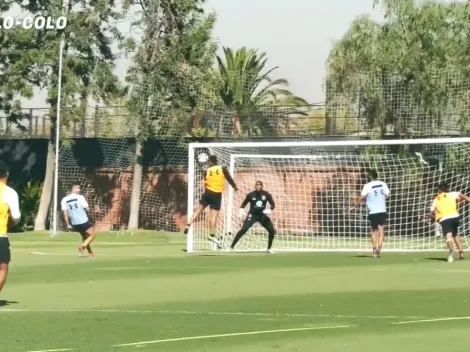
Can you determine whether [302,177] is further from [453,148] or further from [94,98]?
[94,98]

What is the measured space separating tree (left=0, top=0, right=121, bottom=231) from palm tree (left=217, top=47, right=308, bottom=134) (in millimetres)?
5229

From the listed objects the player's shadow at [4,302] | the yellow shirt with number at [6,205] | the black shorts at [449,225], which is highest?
the yellow shirt with number at [6,205]

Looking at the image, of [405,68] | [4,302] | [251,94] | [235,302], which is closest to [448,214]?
[235,302]

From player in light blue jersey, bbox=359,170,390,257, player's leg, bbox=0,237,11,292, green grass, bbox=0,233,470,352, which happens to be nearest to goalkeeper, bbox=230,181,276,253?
green grass, bbox=0,233,470,352

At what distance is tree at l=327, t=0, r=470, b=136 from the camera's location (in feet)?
125

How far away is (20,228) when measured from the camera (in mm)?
44719

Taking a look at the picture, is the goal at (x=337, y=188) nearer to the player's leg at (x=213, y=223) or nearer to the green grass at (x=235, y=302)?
the player's leg at (x=213, y=223)

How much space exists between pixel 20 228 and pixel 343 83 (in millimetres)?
13966

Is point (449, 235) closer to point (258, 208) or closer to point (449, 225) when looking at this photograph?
point (449, 225)

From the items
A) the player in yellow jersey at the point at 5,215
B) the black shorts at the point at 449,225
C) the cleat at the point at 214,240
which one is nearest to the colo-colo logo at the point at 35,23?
the cleat at the point at 214,240

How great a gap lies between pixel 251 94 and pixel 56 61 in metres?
23.1

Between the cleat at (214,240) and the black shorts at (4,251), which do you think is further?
the cleat at (214,240)

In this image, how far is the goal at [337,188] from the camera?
32312 millimetres

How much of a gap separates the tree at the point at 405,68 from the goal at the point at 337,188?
1.65m
